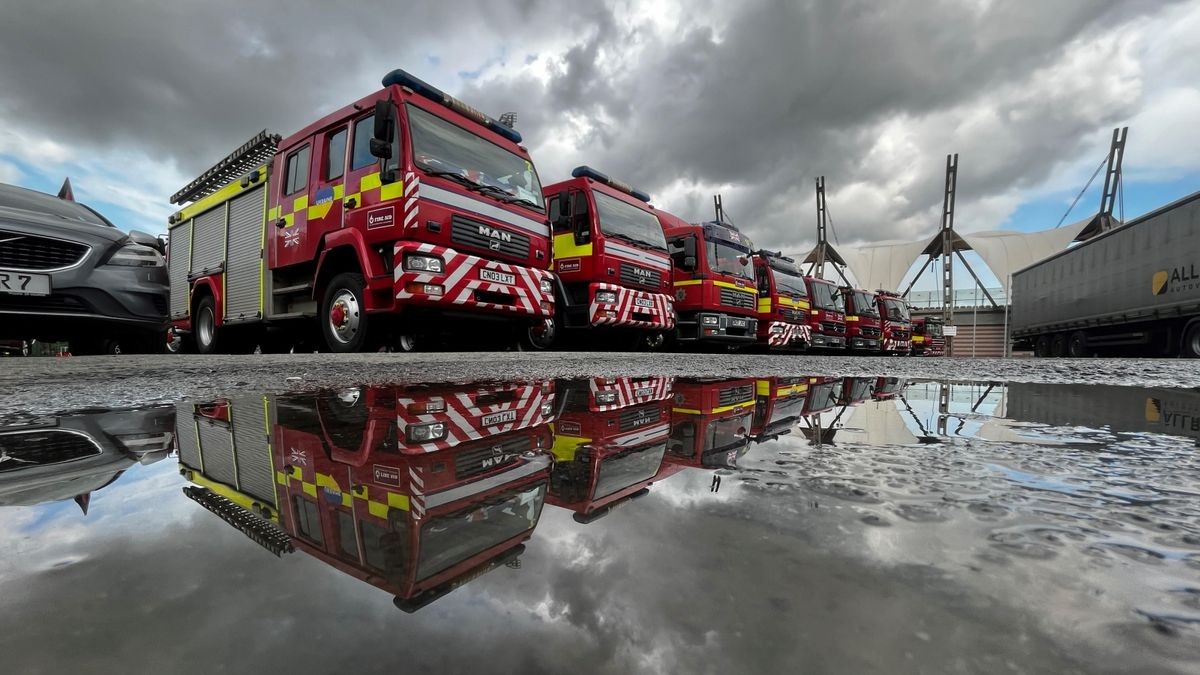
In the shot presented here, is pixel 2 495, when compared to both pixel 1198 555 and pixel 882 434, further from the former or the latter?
pixel 882 434

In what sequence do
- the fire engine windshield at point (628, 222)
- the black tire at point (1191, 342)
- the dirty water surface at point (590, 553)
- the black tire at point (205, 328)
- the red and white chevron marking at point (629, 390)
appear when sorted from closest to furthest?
the dirty water surface at point (590, 553)
the red and white chevron marking at point (629, 390)
the black tire at point (205, 328)
the fire engine windshield at point (628, 222)
the black tire at point (1191, 342)

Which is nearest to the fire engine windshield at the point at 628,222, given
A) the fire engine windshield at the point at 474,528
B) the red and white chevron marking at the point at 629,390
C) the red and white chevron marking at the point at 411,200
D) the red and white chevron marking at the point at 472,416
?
the red and white chevron marking at the point at 411,200

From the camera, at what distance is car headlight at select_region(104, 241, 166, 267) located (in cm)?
509

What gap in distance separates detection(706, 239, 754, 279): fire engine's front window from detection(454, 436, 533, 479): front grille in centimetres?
811

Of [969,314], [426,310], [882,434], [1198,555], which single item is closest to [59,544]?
[1198,555]

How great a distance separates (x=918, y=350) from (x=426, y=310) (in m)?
22.3

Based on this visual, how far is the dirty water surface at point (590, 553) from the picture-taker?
1.36ft

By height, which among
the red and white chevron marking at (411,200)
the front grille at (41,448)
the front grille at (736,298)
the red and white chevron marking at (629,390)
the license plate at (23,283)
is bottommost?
the front grille at (41,448)

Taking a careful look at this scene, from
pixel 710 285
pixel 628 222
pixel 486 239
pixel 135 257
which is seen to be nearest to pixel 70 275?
pixel 135 257

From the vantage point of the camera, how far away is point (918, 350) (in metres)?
21.7

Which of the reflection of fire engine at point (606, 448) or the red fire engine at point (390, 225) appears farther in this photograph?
the red fire engine at point (390, 225)

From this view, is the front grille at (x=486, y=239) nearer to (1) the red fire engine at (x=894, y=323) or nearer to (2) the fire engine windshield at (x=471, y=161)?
(2) the fire engine windshield at (x=471, y=161)

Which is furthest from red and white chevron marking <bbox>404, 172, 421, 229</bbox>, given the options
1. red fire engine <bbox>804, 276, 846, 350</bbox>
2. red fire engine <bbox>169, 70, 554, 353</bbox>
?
red fire engine <bbox>804, 276, 846, 350</bbox>

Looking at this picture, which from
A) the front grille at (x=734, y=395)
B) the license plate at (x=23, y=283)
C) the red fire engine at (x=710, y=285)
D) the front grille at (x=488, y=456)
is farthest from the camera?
the red fire engine at (x=710, y=285)
